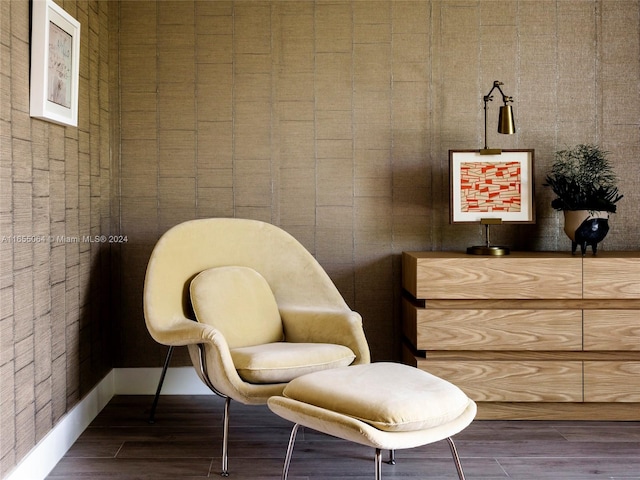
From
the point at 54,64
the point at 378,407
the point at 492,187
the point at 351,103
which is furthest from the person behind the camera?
Answer: the point at 351,103

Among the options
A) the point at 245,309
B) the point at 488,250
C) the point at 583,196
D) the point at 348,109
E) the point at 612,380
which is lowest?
the point at 612,380

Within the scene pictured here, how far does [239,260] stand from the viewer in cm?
297

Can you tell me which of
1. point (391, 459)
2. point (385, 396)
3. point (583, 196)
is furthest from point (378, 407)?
point (583, 196)

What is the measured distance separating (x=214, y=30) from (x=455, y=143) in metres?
1.39

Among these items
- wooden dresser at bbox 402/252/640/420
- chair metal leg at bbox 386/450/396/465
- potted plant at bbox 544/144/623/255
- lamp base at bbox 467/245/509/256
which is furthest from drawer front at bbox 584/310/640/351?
chair metal leg at bbox 386/450/396/465

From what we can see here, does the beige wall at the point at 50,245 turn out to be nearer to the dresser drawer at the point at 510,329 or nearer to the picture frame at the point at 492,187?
the dresser drawer at the point at 510,329

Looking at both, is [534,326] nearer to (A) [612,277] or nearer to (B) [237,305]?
(A) [612,277]

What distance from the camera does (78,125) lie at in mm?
2752

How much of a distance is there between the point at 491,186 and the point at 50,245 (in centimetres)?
A: 203

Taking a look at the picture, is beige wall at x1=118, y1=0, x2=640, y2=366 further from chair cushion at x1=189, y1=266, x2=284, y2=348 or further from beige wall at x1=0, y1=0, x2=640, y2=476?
chair cushion at x1=189, y1=266, x2=284, y2=348

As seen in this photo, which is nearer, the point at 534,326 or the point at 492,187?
the point at 534,326

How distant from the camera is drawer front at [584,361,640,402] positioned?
9.41 feet

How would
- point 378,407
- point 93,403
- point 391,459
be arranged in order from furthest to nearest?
point 93,403 → point 391,459 → point 378,407

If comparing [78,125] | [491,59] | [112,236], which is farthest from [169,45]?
[491,59]
